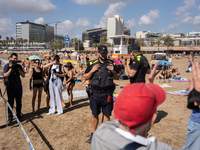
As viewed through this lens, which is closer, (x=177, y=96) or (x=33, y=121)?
(x=33, y=121)

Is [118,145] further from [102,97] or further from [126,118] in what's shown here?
[102,97]

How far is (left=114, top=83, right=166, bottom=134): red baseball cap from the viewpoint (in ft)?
3.08

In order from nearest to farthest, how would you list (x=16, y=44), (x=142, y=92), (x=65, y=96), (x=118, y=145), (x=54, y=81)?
(x=142, y=92) < (x=118, y=145) < (x=54, y=81) < (x=65, y=96) < (x=16, y=44)

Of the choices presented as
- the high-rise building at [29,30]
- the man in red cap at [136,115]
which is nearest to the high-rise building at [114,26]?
the high-rise building at [29,30]

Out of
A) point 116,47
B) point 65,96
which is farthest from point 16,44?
point 65,96

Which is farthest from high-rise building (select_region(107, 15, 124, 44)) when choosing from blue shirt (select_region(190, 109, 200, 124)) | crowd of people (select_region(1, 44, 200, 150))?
blue shirt (select_region(190, 109, 200, 124))

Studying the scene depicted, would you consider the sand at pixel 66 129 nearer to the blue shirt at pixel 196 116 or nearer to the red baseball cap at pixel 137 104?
the blue shirt at pixel 196 116

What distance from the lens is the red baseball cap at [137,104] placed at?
0.94 metres

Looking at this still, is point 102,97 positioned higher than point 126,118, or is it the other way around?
point 126,118

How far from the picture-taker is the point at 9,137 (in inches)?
171

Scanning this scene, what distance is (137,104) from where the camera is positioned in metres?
0.93

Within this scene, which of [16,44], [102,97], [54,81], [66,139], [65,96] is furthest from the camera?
[16,44]

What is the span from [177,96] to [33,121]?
732 cm

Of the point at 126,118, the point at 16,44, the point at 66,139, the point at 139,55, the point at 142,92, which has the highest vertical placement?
the point at 16,44
